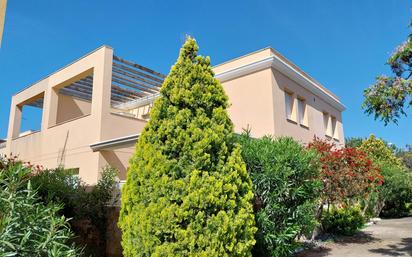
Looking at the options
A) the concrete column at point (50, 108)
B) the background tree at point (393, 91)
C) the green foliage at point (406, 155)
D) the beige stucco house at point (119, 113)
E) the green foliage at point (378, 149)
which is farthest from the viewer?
the green foliage at point (406, 155)

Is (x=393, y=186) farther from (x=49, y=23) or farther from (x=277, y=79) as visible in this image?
(x=49, y=23)

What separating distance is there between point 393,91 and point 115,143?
10467mm

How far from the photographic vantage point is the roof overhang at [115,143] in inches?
521

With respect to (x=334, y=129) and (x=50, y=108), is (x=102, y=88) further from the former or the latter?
(x=334, y=129)

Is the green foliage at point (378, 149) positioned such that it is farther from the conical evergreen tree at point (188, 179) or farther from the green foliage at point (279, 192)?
the conical evergreen tree at point (188, 179)

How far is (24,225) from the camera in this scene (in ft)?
12.8

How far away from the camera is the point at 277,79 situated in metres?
16.8

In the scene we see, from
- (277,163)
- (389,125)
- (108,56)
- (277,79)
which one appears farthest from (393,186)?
(108,56)

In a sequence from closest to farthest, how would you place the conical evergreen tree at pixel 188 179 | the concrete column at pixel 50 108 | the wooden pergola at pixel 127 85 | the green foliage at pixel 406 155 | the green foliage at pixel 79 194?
1. the conical evergreen tree at pixel 188 179
2. the green foliage at pixel 79 194
3. the wooden pergola at pixel 127 85
4. the concrete column at pixel 50 108
5. the green foliage at pixel 406 155

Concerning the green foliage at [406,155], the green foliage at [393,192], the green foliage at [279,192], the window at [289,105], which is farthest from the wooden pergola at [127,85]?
the green foliage at [406,155]

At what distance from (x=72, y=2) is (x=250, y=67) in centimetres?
900

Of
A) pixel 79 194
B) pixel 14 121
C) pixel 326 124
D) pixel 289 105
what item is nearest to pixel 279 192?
pixel 79 194

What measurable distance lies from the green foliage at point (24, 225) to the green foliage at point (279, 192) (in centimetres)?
488

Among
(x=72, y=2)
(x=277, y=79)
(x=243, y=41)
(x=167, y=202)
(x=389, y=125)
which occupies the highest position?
(x=243, y=41)
